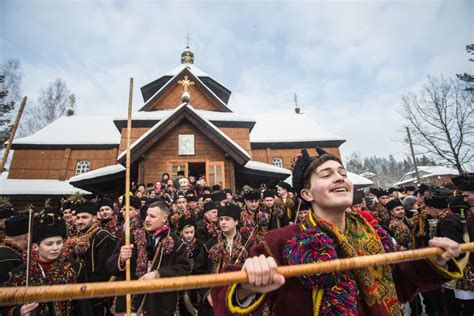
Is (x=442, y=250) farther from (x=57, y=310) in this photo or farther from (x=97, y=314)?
(x=97, y=314)

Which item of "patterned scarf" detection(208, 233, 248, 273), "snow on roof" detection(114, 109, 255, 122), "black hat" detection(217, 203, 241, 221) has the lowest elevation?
"patterned scarf" detection(208, 233, 248, 273)

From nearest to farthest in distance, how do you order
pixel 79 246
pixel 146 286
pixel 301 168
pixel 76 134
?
pixel 146 286 < pixel 301 168 < pixel 79 246 < pixel 76 134

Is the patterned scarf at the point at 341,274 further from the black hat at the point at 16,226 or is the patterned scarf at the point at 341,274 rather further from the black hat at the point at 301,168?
the black hat at the point at 16,226

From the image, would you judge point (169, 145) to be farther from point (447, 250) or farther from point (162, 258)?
point (447, 250)

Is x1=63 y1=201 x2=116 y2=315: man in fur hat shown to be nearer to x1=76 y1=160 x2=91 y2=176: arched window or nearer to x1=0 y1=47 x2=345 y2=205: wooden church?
x1=0 y1=47 x2=345 y2=205: wooden church

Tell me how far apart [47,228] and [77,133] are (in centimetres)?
2490

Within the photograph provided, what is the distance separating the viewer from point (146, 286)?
4.08 ft

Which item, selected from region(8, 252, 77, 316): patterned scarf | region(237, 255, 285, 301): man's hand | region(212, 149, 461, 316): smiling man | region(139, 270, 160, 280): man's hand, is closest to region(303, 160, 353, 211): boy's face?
region(212, 149, 461, 316): smiling man

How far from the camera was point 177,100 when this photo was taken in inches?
789

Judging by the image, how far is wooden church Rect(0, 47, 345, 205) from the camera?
1334cm

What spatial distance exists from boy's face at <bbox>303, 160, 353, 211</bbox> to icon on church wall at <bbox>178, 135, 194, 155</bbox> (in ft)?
39.6

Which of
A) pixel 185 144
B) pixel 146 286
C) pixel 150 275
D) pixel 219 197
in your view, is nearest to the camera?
pixel 146 286

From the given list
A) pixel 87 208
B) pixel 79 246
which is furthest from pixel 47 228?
pixel 87 208

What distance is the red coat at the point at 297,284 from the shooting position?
1.53 metres
